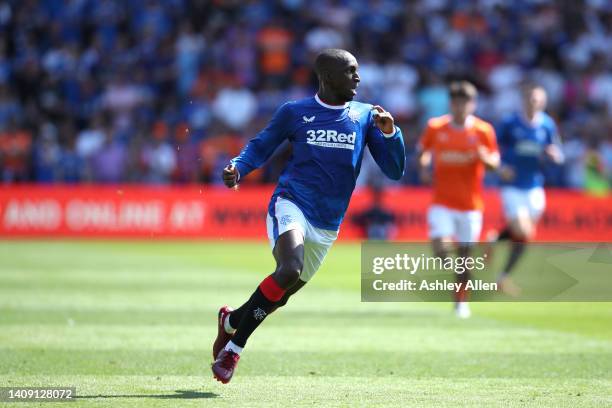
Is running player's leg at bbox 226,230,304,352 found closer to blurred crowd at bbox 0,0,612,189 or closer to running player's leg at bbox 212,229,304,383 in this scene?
running player's leg at bbox 212,229,304,383

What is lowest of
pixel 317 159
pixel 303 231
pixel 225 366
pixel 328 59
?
pixel 225 366

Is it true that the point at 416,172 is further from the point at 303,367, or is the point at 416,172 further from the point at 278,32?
the point at 303,367

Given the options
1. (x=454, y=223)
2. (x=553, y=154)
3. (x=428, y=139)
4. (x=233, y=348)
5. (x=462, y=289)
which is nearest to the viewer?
(x=233, y=348)

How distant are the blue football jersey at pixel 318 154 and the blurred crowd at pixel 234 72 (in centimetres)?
1687

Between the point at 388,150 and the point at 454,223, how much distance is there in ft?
19.2

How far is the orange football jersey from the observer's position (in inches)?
573

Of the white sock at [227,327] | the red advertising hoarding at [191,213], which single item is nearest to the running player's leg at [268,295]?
the white sock at [227,327]

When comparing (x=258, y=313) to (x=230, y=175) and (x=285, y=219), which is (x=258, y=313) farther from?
(x=230, y=175)

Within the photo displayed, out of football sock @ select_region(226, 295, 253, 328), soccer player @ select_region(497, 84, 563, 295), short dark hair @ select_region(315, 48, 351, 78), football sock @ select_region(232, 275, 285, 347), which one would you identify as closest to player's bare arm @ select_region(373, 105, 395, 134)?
short dark hair @ select_region(315, 48, 351, 78)

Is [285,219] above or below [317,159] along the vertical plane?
below

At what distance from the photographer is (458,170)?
14570 mm

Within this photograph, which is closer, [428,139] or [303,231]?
[303,231]

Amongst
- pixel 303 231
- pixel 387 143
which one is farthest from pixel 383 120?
pixel 303 231

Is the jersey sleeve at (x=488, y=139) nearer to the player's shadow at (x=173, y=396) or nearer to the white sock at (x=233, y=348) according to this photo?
the white sock at (x=233, y=348)
